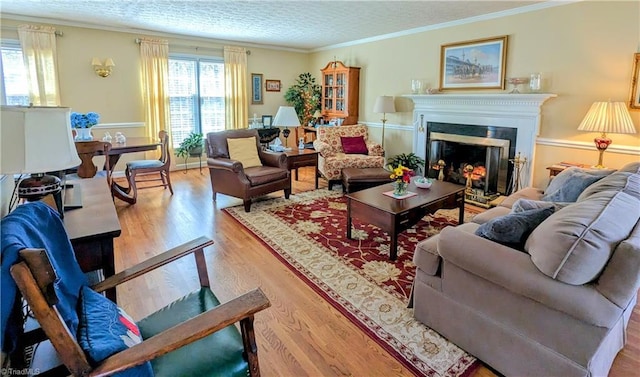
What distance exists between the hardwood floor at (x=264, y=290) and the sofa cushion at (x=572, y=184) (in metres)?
0.85

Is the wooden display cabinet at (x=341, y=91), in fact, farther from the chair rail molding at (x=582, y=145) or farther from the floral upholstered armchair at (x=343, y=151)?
the chair rail molding at (x=582, y=145)

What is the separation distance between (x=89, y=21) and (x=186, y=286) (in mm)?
4641

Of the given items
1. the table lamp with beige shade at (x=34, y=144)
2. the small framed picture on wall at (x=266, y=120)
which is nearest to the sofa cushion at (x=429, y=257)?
the table lamp with beige shade at (x=34, y=144)

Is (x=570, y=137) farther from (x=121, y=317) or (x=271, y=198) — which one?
(x=121, y=317)

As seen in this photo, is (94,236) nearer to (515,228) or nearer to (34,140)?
(34,140)

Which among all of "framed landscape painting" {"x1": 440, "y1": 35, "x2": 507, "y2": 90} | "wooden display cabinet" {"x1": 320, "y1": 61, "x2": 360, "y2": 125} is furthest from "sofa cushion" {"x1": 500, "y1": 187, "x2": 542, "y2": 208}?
"wooden display cabinet" {"x1": 320, "y1": 61, "x2": 360, "y2": 125}

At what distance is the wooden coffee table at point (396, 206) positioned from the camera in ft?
9.96

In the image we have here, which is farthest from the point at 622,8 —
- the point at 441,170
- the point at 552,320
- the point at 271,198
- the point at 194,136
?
the point at 194,136

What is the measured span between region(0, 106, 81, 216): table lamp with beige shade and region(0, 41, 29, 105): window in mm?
4762

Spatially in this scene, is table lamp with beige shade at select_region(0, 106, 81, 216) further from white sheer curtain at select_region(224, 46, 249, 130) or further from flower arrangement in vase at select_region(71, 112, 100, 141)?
white sheer curtain at select_region(224, 46, 249, 130)

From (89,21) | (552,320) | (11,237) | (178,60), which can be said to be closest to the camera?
(11,237)

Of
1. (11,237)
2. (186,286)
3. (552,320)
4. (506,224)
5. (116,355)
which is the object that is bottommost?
(186,286)

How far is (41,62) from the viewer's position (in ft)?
16.8

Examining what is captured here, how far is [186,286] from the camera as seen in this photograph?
272 centimetres
